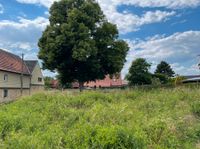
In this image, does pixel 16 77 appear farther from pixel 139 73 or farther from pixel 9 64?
pixel 139 73

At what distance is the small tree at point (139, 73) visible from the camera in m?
50.7

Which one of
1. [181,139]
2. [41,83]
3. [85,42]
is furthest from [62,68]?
[181,139]

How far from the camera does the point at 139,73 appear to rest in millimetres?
51156

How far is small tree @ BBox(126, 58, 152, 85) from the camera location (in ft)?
166

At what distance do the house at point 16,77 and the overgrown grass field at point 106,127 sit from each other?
25.0 metres

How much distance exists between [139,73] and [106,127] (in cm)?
4463

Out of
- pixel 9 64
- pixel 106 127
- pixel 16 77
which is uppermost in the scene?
pixel 9 64

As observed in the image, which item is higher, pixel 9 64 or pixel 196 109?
pixel 9 64

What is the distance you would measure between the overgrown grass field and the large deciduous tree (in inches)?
656

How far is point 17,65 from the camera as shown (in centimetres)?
4266

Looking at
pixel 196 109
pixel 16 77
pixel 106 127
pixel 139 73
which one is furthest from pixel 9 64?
pixel 106 127

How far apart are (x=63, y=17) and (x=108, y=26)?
17.8ft

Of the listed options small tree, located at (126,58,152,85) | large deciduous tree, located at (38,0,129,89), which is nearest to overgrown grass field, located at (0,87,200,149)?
large deciduous tree, located at (38,0,129,89)

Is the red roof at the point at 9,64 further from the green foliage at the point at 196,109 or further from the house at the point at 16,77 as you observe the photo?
the green foliage at the point at 196,109
